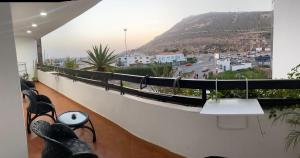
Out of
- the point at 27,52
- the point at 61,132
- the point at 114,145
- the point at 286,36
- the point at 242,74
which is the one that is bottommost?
the point at 114,145

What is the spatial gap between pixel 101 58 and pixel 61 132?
398 centimetres

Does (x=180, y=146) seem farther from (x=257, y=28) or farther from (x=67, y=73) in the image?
(x=67, y=73)

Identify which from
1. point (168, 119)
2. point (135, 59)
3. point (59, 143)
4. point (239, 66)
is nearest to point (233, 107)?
point (239, 66)

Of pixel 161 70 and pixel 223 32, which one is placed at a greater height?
pixel 223 32

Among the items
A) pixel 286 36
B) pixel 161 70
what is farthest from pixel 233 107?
pixel 286 36

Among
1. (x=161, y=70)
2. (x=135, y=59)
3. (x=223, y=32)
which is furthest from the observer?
(x=135, y=59)

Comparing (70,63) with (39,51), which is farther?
(39,51)

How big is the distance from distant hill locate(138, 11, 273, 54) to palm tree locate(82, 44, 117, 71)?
3019 millimetres

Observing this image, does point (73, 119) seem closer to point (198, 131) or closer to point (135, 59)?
point (135, 59)

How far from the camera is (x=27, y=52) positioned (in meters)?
12.5

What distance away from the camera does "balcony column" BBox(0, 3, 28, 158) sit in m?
2.62

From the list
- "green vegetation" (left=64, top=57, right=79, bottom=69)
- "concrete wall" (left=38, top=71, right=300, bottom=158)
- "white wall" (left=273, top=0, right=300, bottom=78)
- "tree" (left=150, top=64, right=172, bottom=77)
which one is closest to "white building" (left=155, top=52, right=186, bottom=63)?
"tree" (left=150, top=64, right=172, bottom=77)

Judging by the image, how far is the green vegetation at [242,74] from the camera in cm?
275

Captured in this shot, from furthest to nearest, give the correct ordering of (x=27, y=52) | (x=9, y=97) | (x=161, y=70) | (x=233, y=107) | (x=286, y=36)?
(x=27, y=52), (x=286, y=36), (x=161, y=70), (x=9, y=97), (x=233, y=107)
